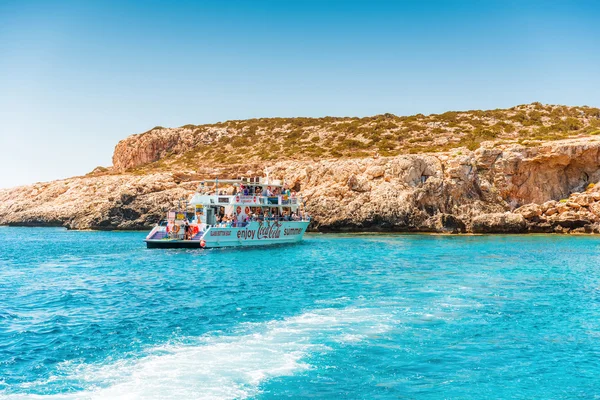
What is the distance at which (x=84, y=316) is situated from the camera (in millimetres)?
15602

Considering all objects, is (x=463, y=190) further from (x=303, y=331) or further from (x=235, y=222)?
(x=303, y=331)

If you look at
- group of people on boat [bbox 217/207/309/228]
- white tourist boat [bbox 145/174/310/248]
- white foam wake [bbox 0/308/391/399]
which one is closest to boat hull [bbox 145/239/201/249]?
white tourist boat [bbox 145/174/310/248]

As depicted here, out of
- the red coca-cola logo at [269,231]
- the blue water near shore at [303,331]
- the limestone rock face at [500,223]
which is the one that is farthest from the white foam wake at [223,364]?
the limestone rock face at [500,223]

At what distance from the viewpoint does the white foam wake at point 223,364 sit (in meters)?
9.58

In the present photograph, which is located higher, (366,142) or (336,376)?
(366,142)

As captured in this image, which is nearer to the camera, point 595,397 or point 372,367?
point 595,397

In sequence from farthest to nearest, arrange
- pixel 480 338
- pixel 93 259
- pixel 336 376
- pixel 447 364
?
pixel 93 259 < pixel 480 338 < pixel 447 364 < pixel 336 376

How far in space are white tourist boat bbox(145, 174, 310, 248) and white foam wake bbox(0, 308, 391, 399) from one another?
24.5 meters

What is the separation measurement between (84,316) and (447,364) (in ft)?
36.3

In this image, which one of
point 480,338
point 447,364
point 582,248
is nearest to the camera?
point 447,364

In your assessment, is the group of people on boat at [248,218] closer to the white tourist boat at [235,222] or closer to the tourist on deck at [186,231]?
the white tourist boat at [235,222]

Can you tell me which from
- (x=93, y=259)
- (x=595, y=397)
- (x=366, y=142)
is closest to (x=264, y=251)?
(x=93, y=259)

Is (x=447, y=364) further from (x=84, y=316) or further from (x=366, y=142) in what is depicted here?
(x=366, y=142)

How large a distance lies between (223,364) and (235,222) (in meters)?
28.8
